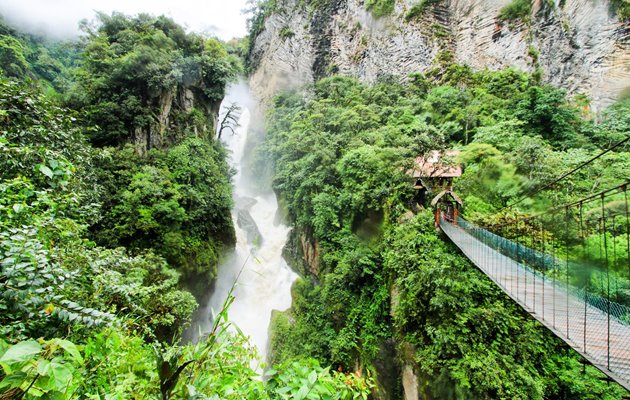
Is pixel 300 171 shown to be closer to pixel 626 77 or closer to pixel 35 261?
pixel 35 261

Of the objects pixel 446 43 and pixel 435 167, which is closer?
pixel 435 167

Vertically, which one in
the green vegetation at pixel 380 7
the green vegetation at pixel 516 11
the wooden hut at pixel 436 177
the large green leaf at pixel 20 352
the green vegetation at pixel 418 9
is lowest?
the large green leaf at pixel 20 352

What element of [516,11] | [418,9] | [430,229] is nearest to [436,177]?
[430,229]

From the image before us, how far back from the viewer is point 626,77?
873 cm

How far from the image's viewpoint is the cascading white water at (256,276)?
10601mm

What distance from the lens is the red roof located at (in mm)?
7281

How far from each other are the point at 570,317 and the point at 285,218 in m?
12.1

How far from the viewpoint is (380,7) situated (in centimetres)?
1736

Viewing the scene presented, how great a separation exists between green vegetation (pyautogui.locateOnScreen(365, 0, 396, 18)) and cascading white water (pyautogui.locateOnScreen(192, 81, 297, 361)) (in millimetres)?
13717

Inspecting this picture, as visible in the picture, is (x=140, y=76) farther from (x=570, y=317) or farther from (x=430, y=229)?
(x=570, y=317)

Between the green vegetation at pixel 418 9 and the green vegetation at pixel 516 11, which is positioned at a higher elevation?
the green vegetation at pixel 418 9

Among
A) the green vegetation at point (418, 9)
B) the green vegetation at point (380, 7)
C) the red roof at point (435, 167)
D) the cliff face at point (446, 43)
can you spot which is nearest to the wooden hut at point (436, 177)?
the red roof at point (435, 167)

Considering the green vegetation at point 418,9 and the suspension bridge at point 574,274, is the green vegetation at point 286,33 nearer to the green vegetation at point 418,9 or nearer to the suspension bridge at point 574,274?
the green vegetation at point 418,9

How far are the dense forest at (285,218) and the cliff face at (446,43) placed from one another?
871 mm
